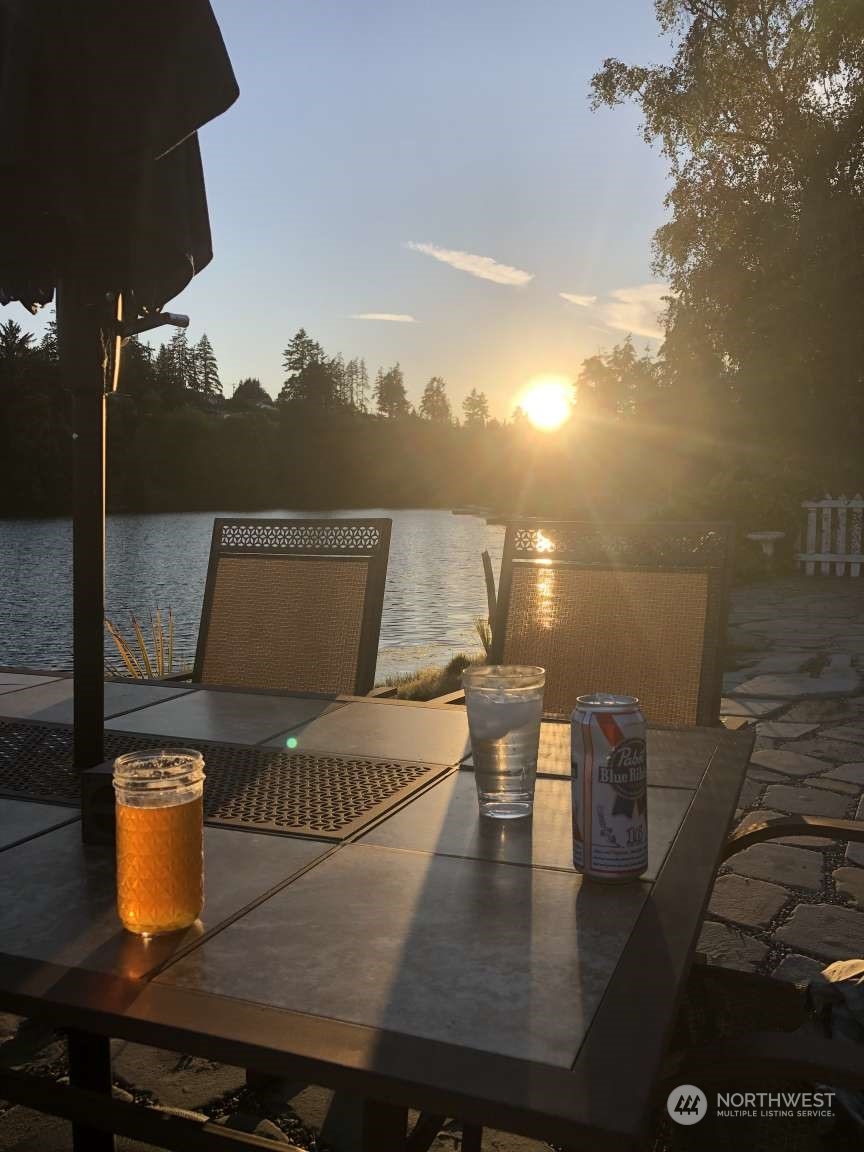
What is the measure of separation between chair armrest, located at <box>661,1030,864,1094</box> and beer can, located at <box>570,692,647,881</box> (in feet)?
0.61

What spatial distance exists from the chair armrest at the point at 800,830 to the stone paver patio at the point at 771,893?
0.74 metres

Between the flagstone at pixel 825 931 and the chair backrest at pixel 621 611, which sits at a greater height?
the chair backrest at pixel 621 611

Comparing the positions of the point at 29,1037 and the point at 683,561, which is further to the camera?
the point at 683,561

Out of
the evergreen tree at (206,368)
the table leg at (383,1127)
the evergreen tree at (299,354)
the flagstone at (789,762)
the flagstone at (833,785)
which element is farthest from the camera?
the evergreen tree at (299,354)

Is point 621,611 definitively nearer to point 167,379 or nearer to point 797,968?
point 797,968

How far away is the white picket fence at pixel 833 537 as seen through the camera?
41.7 ft

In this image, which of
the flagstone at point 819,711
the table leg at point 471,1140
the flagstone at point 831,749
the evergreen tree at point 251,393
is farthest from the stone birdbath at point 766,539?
the evergreen tree at point 251,393

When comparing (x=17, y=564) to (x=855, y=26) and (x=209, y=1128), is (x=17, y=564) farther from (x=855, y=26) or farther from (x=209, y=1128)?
(x=209, y=1128)

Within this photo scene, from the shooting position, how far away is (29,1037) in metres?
1.46

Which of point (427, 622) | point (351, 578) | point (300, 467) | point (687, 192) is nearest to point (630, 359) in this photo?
point (300, 467)

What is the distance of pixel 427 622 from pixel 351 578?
27.9ft

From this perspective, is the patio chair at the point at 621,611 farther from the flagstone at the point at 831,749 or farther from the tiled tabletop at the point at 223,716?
the flagstone at the point at 831,749

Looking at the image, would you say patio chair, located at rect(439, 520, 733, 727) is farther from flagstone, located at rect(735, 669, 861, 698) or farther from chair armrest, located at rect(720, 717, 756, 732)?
flagstone, located at rect(735, 669, 861, 698)

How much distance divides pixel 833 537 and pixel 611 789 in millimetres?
13098
